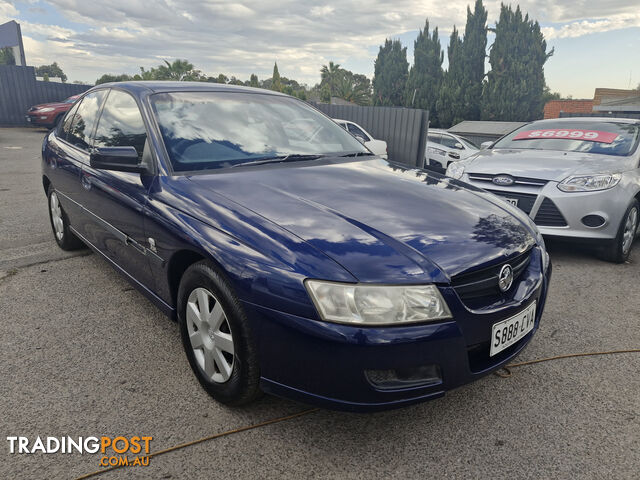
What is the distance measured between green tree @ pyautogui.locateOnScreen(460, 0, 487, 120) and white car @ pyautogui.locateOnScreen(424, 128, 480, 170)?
2383 cm

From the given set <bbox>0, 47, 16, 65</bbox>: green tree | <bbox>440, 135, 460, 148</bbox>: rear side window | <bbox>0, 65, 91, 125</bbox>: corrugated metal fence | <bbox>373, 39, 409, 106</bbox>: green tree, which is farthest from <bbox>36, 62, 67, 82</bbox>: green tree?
<bbox>440, 135, 460, 148</bbox>: rear side window

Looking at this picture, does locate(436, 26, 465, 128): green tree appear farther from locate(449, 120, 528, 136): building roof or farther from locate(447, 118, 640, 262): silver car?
locate(447, 118, 640, 262): silver car

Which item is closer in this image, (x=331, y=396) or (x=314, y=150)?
(x=331, y=396)

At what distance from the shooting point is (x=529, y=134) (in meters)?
5.74

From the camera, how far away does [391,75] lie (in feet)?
142

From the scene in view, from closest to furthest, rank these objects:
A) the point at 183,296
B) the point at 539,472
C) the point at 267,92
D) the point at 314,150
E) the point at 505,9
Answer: the point at 539,472, the point at 183,296, the point at 314,150, the point at 267,92, the point at 505,9

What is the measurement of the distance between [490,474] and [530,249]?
3.55 ft

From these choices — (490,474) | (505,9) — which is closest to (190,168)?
(490,474)

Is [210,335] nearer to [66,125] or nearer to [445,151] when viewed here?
[66,125]

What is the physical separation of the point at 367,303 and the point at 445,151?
39.3ft

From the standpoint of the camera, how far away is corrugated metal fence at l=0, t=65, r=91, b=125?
781 inches

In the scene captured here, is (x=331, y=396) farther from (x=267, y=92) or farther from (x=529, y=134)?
(x=529, y=134)

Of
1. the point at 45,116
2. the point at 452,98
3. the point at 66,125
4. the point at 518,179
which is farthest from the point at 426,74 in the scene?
the point at 66,125

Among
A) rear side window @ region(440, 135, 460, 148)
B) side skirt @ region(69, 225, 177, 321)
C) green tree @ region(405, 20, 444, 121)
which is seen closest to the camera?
side skirt @ region(69, 225, 177, 321)
